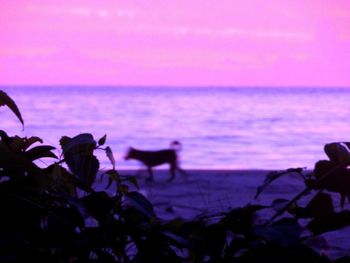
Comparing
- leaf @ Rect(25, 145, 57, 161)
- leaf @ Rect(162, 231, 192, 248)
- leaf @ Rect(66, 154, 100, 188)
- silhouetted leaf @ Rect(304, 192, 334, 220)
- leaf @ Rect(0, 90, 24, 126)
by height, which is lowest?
leaf @ Rect(162, 231, 192, 248)

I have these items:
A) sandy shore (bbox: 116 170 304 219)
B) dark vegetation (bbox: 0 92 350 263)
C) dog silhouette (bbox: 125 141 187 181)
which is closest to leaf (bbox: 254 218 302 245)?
dark vegetation (bbox: 0 92 350 263)

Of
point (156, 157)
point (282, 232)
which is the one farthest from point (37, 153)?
point (156, 157)

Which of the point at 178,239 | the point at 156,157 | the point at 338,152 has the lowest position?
the point at 156,157

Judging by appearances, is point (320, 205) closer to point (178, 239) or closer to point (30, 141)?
point (178, 239)

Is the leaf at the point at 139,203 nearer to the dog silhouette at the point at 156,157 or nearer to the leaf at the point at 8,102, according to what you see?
the leaf at the point at 8,102

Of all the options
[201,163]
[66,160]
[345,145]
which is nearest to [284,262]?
[345,145]

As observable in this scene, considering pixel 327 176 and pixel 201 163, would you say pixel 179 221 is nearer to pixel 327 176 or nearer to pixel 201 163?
pixel 327 176

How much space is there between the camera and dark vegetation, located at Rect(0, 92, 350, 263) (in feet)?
2.44

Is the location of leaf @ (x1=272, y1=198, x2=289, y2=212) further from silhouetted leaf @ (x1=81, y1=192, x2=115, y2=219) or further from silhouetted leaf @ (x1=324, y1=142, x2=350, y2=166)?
silhouetted leaf @ (x1=81, y1=192, x2=115, y2=219)

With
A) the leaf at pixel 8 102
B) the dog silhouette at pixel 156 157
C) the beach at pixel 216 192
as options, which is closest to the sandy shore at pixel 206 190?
the beach at pixel 216 192

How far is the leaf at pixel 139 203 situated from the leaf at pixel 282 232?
15cm

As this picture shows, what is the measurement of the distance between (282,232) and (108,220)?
23 cm

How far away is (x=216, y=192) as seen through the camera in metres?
6.40

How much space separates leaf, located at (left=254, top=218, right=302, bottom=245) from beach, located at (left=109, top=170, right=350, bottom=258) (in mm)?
2348
